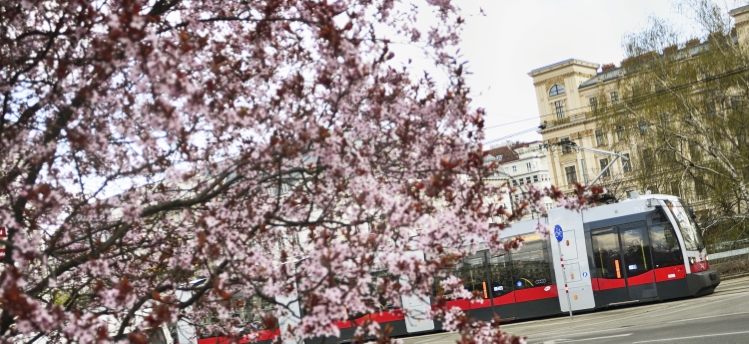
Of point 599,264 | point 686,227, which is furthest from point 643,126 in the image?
point 599,264

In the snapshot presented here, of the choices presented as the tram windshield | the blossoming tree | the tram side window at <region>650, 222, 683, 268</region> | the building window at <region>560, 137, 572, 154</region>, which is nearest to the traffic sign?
the tram side window at <region>650, 222, 683, 268</region>

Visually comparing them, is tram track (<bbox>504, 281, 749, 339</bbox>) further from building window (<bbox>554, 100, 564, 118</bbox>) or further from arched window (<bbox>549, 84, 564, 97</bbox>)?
arched window (<bbox>549, 84, 564, 97</bbox>)

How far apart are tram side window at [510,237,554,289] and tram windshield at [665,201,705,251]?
369cm

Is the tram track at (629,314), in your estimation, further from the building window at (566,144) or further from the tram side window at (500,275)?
the building window at (566,144)

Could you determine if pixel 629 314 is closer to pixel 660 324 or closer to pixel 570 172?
pixel 660 324

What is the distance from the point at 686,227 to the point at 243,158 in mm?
22599

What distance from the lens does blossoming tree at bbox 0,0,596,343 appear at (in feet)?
17.9

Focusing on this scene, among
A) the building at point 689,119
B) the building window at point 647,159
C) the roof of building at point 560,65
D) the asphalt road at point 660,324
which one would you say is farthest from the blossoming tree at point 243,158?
the roof of building at point 560,65

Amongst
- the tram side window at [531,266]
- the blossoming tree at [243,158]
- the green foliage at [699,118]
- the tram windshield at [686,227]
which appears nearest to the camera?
the blossoming tree at [243,158]

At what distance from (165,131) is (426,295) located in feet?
6.28

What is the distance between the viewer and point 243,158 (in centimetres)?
577

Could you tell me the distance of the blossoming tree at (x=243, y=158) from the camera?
5.45 metres

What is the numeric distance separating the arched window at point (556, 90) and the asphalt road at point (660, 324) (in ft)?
217

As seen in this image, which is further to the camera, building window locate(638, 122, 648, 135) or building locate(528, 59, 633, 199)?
building locate(528, 59, 633, 199)
